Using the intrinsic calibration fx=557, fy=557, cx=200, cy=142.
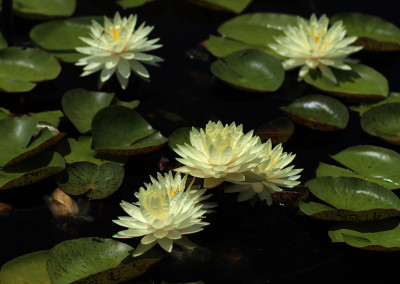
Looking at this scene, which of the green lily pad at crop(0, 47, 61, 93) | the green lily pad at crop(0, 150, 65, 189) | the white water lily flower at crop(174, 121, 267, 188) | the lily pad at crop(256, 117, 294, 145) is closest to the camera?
the white water lily flower at crop(174, 121, 267, 188)

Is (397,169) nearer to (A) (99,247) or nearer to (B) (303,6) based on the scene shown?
(A) (99,247)

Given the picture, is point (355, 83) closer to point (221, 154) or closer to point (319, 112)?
point (319, 112)

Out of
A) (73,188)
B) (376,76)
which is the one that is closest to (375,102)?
(376,76)

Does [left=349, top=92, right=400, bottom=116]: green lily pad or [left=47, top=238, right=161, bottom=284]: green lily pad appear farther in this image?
[left=349, top=92, right=400, bottom=116]: green lily pad

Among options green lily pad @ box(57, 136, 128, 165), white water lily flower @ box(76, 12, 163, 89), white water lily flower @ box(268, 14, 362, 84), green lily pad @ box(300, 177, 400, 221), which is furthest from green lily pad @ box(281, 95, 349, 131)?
green lily pad @ box(57, 136, 128, 165)

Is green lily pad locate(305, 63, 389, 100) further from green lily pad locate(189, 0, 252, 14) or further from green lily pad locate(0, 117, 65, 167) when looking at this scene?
green lily pad locate(0, 117, 65, 167)

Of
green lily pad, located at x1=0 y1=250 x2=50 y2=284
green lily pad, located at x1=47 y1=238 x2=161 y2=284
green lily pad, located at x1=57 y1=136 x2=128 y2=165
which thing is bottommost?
green lily pad, located at x1=0 y1=250 x2=50 y2=284

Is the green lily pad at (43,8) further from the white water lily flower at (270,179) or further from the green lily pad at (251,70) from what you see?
the white water lily flower at (270,179)
